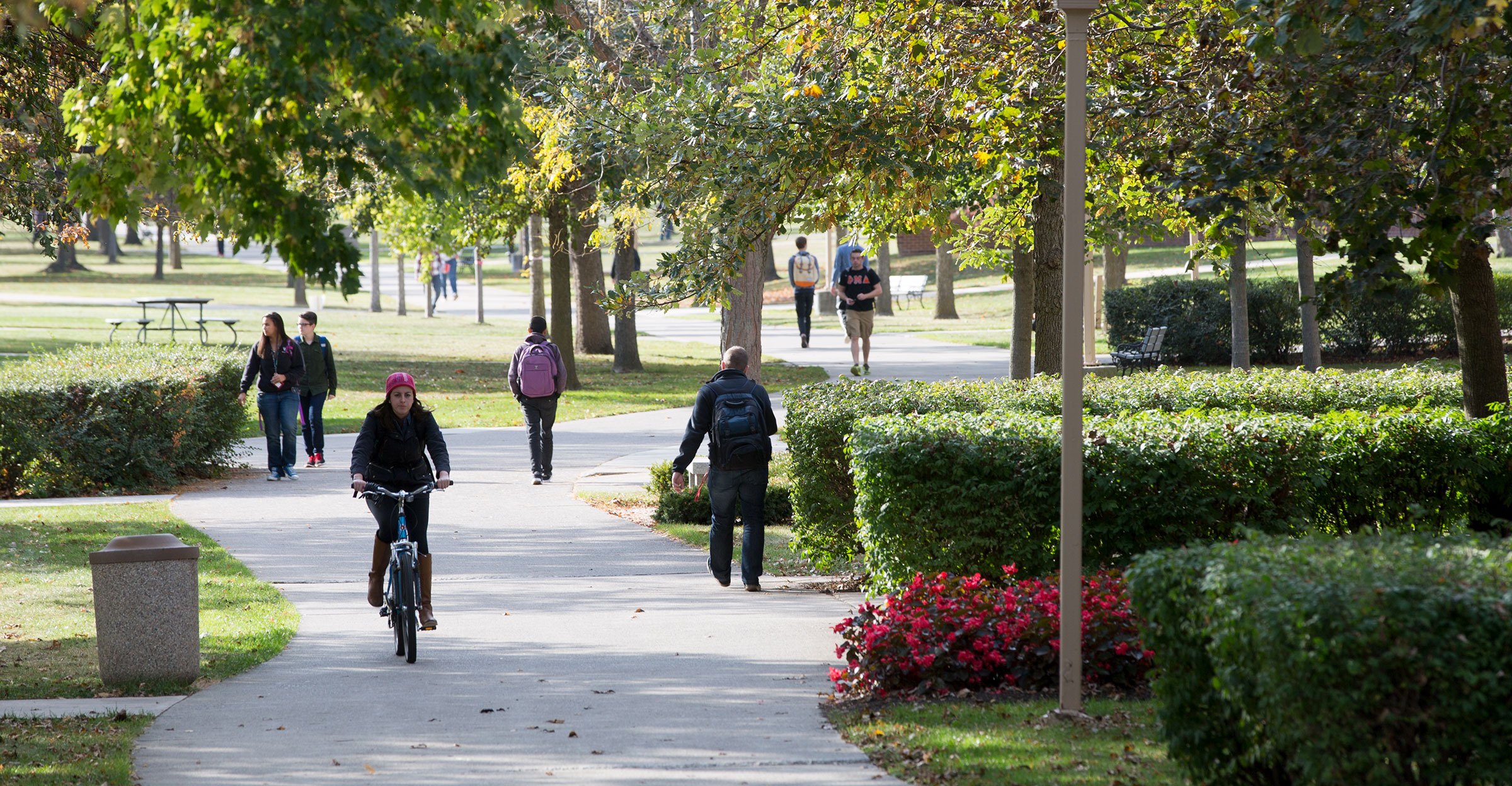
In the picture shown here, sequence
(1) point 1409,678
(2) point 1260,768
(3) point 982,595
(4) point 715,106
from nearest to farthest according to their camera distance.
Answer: (1) point 1409,678 < (2) point 1260,768 < (3) point 982,595 < (4) point 715,106

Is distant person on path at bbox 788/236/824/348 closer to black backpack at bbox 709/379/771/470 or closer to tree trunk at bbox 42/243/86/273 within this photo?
black backpack at bbox 709/379/771/470

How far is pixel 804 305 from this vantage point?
29234mm

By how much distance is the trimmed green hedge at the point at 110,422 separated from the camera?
1375 cm

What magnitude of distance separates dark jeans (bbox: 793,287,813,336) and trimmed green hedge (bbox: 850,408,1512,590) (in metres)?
21.1

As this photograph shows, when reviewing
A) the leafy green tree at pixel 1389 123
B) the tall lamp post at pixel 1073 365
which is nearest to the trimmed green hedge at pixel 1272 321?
the leafy green tree at pixel 1389 123

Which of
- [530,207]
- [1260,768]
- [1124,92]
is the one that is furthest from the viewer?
[530,207]

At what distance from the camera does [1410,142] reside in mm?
7059

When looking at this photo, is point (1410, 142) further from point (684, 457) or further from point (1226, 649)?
point (684, 457)

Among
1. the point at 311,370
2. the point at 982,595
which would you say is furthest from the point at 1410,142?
the point at 311,370

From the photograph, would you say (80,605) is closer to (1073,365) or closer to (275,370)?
→ (275,370)

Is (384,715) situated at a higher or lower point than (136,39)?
lower

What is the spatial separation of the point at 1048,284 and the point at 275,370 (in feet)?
25.8

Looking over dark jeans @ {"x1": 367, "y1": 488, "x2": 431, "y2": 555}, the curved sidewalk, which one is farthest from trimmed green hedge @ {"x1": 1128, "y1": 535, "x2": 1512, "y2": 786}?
dark jeans @ {"x1": 367, "y1": 488, "x2": 431, "y2": 555}

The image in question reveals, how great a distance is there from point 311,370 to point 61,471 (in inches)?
105
